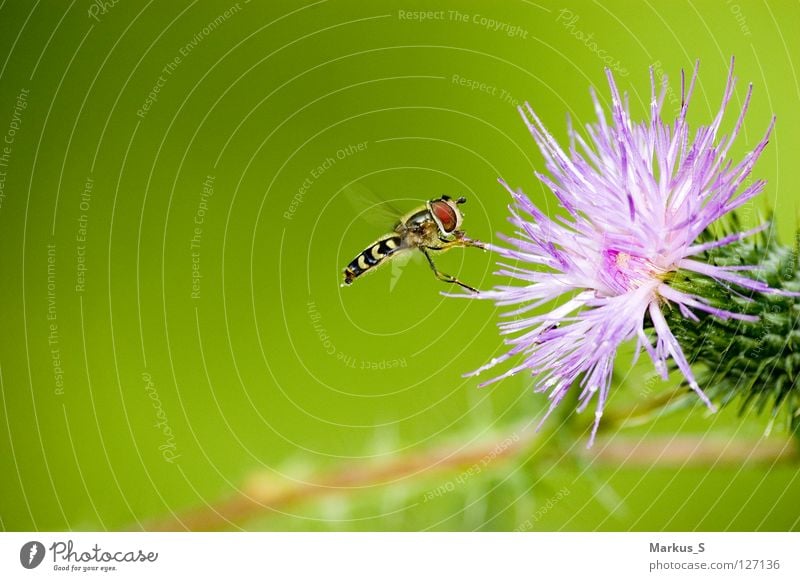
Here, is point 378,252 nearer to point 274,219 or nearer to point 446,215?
point 446,215

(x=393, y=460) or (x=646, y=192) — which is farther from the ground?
(x=646, y=192)

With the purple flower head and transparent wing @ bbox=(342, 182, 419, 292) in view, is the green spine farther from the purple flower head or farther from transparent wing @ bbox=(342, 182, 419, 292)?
transparent wing @ bbox=(342, 182, 419, 292)

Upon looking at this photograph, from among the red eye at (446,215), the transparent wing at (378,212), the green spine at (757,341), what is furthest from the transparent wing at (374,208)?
the green spine at (757,341)

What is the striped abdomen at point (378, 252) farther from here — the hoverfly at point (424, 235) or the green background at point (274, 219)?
the green background at point (274, 219)

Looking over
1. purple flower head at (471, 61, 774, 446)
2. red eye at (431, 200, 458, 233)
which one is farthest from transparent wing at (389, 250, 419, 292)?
purple flower head at (471, 61, 774, 446)

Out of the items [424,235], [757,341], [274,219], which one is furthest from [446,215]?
[274,219]
